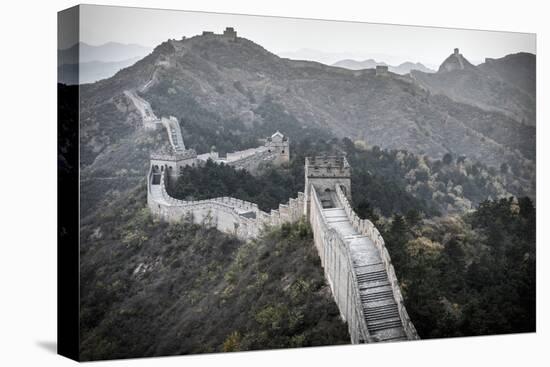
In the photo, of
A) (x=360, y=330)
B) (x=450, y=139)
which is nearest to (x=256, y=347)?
(x=360, y=330)

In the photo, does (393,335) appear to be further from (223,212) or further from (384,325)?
(223,212)

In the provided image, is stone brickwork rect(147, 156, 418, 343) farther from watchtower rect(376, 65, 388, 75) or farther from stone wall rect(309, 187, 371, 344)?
watchtower rect(376, 65, 388, 75)

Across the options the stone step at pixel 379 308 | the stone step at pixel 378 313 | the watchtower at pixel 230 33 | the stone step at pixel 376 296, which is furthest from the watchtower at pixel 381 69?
the stone step at pixel 378 313

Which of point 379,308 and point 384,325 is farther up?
point 379,308

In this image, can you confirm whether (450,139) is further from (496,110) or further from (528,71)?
(528,71)

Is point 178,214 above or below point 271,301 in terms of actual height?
above

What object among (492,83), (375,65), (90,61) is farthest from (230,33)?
(492,83)

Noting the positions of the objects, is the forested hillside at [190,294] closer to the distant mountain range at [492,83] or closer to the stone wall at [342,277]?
the stone wall at [342,277]
